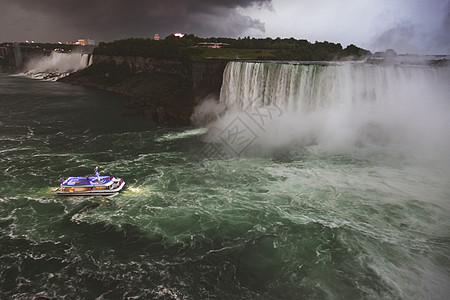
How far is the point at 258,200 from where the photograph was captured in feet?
57.2

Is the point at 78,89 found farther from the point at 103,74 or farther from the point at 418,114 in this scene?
the point at 418,114

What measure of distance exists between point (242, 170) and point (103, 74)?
2461 inches

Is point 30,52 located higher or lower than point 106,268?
higher

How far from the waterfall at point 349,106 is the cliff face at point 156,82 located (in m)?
8.95

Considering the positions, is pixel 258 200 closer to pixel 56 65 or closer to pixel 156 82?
pixel 156 82

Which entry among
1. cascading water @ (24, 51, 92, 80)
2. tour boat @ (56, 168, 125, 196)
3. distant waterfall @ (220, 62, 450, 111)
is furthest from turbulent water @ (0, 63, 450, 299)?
cascading water @ (24, 51, 92, 80)

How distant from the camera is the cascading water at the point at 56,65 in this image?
271 feet

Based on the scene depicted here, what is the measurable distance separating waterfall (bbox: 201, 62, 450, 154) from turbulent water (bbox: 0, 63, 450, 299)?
0.41 ft

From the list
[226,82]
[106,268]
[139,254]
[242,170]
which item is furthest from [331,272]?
[226,82]

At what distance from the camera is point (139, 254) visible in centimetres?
1319

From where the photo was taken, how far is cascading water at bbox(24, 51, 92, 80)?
271ft

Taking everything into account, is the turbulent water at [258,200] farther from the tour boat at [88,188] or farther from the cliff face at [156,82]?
the cliff face at [156,82]

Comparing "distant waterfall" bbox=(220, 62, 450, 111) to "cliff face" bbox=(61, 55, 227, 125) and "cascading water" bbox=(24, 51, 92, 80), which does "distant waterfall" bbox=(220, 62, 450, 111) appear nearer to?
"cliff face" bbox=(61, 55, 227, 125)

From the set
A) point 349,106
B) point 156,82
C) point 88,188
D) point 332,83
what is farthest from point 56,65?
point 349,106
